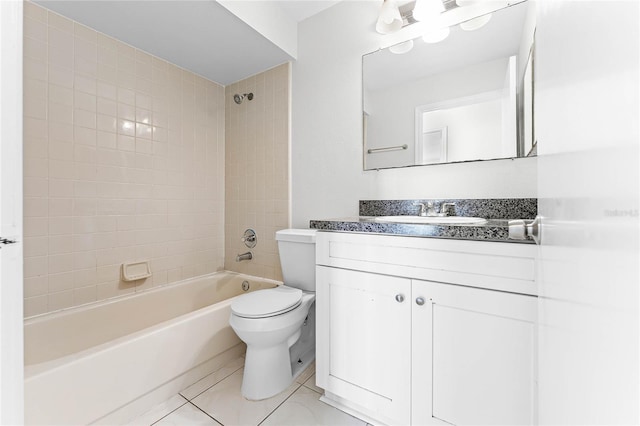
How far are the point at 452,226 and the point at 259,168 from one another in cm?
176

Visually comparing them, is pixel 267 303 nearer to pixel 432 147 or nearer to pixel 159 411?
pixel 159 411

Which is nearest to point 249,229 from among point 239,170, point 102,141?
point 239,170

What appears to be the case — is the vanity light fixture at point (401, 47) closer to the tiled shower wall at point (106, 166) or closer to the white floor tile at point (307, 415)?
the tiled shower wall at point (106, 166)

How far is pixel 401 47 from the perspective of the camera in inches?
66.1

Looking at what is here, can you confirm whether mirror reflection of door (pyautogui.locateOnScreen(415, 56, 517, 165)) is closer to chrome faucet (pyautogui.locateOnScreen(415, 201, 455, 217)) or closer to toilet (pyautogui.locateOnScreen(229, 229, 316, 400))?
chrome faucet (pyautogui.locateOnScreen(415, 201, 455, 217))

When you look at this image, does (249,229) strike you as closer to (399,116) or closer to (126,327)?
(126,327)

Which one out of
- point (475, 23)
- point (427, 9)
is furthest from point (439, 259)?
point (427, 9)

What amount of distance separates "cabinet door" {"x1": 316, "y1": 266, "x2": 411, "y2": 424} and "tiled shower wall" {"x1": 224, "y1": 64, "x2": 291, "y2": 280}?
39.4 inches

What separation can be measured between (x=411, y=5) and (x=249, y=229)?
1954 mm

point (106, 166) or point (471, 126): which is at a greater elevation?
point (471, 126)

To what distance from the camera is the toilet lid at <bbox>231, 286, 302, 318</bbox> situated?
1380 millimetres

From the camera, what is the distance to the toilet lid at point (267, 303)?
138 centimetres

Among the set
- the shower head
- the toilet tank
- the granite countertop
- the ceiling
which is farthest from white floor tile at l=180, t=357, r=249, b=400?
the ceiling

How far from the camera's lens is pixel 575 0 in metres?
0.27
